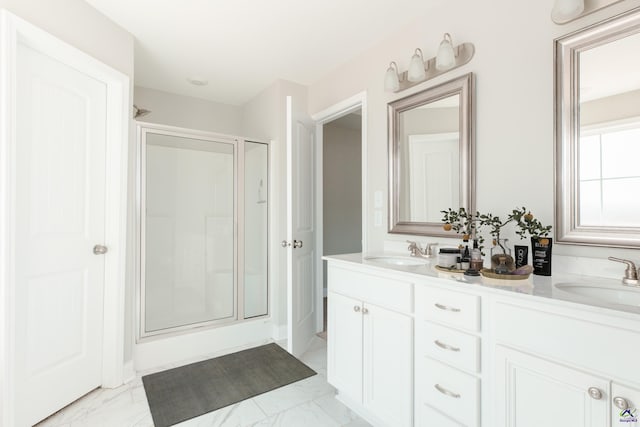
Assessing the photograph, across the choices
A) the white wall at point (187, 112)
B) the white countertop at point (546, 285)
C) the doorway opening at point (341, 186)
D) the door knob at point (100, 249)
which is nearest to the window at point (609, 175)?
the white countertop at point (546, 285)

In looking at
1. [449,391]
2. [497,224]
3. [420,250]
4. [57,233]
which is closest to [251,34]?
[57,233]

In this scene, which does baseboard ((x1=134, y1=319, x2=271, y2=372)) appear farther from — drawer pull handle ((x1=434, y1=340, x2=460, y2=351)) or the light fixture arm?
the light fixture arm

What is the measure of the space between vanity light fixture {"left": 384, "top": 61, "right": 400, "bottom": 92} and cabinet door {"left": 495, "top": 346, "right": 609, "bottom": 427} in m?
1.65

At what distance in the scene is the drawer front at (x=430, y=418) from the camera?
131cm

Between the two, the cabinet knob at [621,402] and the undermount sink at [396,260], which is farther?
the undermount sink at [396,260]

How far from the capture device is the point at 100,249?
210cm

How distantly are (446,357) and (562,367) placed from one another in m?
0.42

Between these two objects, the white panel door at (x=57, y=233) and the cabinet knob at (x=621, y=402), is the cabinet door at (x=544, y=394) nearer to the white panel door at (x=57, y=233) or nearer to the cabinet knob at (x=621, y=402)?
the cabinet knob at (x=621, y=402)

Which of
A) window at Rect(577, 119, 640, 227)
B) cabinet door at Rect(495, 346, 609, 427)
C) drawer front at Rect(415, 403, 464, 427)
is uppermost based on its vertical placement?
window at Rect(577, 119, 640, 227)

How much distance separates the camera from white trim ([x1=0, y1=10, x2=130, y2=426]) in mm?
1488

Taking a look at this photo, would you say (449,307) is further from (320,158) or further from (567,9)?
(320,158)

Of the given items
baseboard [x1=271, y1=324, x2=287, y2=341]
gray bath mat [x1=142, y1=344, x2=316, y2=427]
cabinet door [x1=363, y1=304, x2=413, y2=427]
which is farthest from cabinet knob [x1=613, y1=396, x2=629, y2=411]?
baseboard [x1=271, y1=324, x2=287, y2=341]

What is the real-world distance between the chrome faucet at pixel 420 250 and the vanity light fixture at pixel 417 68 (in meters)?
1.02

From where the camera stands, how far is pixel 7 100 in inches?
58.5
